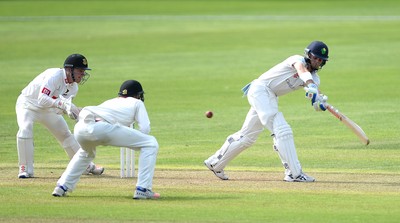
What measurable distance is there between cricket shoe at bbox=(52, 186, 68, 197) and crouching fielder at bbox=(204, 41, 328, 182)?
2404 mm

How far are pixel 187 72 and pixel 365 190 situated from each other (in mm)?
14829

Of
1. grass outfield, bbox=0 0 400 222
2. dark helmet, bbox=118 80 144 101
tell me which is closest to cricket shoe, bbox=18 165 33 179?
grass outfield, bbox=0 0 400 222

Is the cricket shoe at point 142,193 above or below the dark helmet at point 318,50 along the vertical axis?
below

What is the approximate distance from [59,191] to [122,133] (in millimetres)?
1017

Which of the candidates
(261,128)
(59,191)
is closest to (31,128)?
(59,191)

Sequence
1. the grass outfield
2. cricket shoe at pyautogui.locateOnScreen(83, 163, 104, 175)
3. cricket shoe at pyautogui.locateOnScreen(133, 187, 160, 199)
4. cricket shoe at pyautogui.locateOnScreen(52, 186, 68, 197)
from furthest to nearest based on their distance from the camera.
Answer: cricket shoe at pyautogui.locateOnScreen(83, 163, 104, 175) < cricket shoe at pyautogui.locateOnScreen(52, 186, 68, 197) < cricket shoe at pyautogui.locateOnScreen(133, 187, 160, 199) < the grass outfield

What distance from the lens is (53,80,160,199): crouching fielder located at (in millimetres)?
11312

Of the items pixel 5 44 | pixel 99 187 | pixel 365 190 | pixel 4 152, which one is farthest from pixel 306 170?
pixel 5 44

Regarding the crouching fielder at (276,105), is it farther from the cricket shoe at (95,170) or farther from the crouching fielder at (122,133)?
the crouching fielder at (122,133)

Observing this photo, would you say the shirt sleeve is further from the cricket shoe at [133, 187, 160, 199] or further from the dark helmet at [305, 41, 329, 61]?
the dark helmet at [305, 41, 329, 61]

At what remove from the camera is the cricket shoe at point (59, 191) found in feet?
37.8

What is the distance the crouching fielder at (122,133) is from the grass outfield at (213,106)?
10.6 inches

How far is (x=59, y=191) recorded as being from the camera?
1152 cm

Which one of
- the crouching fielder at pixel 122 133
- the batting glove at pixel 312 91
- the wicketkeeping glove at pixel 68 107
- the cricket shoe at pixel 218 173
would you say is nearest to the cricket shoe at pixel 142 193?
the crouching fielder at pixel 122 133
